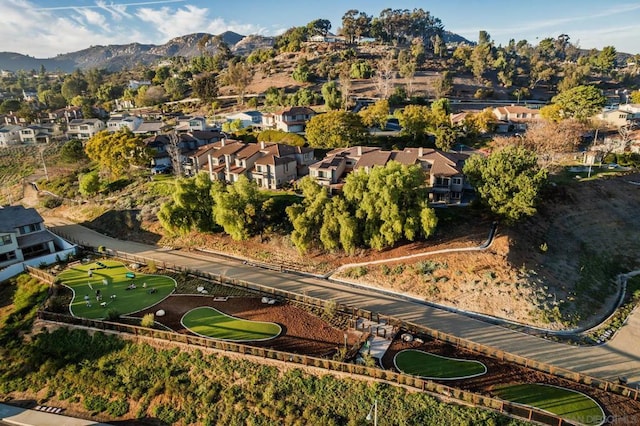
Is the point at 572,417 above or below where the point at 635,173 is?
below

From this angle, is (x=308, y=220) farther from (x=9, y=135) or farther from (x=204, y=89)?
(x=9, y=135)

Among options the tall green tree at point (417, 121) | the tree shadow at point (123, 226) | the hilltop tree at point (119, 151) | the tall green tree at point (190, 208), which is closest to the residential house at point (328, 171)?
the tall green tree at point (190, 208)

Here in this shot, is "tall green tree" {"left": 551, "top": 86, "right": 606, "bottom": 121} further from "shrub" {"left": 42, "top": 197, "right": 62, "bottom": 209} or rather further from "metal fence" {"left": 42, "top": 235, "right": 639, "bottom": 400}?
"shrub" {"left": 42, "top": 197, "right": 62, "bottom": 209}

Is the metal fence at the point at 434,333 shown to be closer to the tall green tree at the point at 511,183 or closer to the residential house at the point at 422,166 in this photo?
the tall green tree at the point at 511,183

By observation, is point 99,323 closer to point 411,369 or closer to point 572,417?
point 411,369

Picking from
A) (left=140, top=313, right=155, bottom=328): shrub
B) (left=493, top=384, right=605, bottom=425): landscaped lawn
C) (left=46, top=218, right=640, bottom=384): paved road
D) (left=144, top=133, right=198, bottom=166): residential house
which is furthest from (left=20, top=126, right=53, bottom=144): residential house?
(left=493, top=384, right=605, bottom=425): landscaped lawn

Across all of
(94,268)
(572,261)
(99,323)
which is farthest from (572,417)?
(94,268)

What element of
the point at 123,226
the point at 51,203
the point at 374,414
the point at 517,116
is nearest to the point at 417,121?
the point at 517,116
